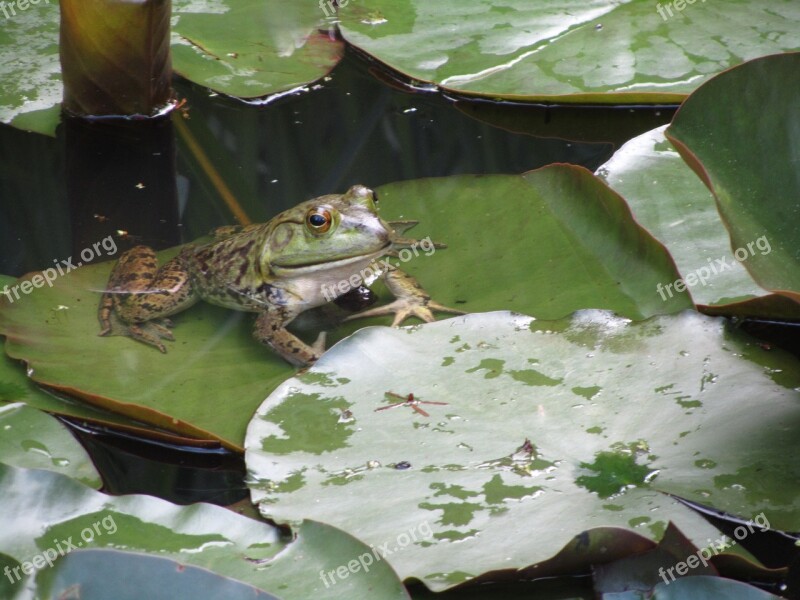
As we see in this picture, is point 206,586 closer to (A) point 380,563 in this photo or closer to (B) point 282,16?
(A) point 380,563

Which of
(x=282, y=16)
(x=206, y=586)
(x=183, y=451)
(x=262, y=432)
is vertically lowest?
(x=183, y=451)

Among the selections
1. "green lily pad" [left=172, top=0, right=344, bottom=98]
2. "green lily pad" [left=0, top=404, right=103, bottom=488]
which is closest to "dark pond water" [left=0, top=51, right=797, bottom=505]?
"green lily pad" [left=172, top=0, right=344, bottom=98]

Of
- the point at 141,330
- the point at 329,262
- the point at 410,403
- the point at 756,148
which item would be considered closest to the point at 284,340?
the point at 329,262

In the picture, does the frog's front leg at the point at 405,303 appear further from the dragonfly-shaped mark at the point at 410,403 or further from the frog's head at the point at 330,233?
the dragonfly-shaped mark at the point at 410,403

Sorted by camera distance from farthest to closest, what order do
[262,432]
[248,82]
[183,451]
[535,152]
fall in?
[248,82] < [535,152] < [183,451] < [262,432]

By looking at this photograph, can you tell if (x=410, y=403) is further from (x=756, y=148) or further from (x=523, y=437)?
(x=756, y=148)

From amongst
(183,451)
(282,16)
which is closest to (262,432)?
(183,451)
